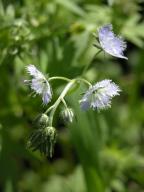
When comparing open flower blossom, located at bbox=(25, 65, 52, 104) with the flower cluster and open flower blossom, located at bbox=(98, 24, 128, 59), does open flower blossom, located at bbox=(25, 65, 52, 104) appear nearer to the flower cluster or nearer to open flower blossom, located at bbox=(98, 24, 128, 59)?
the flower cluster

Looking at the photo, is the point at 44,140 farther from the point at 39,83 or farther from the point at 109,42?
the point at 109,42

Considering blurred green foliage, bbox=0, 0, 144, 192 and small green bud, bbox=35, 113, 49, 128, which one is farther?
blurred green foliage, bbox=0, 0, 144, 192

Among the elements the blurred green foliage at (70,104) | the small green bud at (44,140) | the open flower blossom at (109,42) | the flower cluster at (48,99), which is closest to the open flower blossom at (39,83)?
the flower cluster at (48,99)

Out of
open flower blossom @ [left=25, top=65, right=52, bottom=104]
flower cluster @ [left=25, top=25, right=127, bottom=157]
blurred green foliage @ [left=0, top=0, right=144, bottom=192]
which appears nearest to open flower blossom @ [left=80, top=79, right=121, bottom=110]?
flower cluster @ [left=25, top=25, right=127, bottom=157]

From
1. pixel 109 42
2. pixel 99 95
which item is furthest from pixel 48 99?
pixel 109 42

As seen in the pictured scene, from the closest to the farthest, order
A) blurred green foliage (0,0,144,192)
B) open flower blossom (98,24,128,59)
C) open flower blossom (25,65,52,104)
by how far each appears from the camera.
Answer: open flower blossom (25,65,52,104) < open flower blossom (98,24,128,59) < blurred green foliage (0,0,144,192)

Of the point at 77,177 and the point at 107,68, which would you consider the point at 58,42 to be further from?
the point at 107,68

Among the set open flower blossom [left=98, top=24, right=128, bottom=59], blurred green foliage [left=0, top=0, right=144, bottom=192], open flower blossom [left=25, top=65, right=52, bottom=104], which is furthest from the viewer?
blurred green foliage [left=0, top=0, right=144, bottom=192]

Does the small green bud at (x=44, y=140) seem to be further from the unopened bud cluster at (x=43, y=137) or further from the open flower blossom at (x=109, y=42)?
the open flower blossom at (x=109, y=42)
